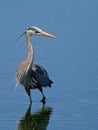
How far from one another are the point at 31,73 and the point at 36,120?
4.78 ft

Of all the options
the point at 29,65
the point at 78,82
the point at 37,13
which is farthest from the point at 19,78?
the point at 37,13

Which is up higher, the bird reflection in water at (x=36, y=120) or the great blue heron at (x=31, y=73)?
the great blue heron at (x=31, y=73)

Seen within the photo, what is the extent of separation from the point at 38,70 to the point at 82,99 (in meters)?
0.97

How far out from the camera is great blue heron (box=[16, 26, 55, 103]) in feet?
→ 36.7

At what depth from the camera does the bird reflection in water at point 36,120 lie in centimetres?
969

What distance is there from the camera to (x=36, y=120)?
33.1 ft

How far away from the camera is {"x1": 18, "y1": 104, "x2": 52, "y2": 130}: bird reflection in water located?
969 centimetres

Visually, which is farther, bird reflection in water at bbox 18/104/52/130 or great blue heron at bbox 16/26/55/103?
great blue heron at bbox 16/26/55/103

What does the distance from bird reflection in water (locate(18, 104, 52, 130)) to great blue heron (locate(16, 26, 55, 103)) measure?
2.30ft

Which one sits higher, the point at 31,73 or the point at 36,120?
the point at 31,73

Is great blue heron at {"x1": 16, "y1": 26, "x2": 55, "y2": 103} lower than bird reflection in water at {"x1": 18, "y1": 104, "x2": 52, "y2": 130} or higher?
higher

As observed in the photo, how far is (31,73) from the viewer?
1138 centimetres

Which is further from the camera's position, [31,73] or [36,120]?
[31,73]

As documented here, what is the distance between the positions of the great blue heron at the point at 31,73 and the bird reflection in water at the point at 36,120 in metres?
0.70
